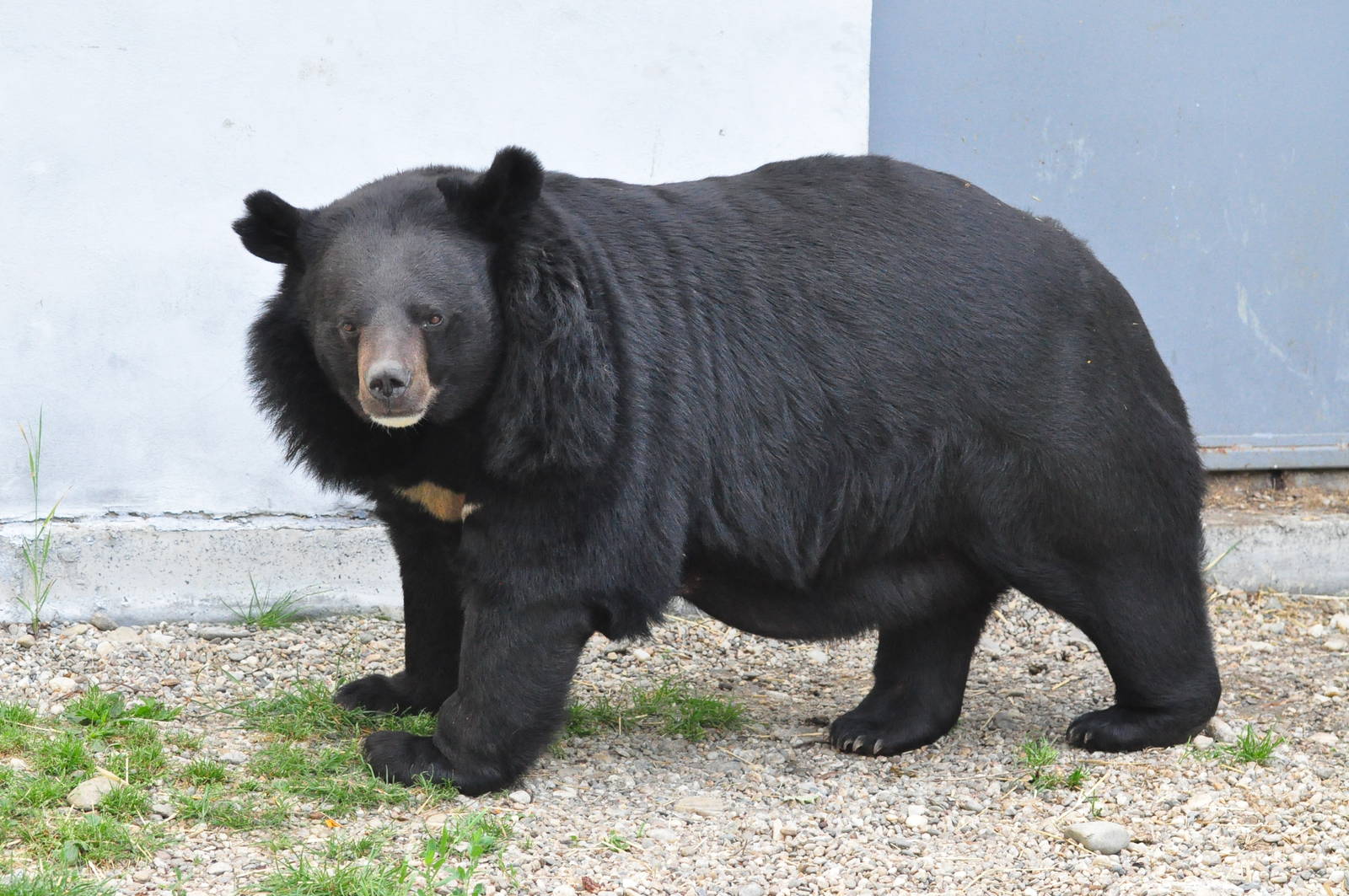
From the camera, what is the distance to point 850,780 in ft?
13.8

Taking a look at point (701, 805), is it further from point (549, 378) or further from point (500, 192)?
point (500, 192)

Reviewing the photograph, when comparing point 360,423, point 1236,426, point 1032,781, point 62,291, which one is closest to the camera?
point 360,423

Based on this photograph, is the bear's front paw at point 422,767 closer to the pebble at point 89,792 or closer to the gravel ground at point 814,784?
the gravel ground at point 814,784

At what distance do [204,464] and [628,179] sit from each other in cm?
195

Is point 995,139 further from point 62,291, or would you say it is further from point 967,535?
point 62,291

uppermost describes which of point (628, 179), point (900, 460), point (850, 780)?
point (628, 179)

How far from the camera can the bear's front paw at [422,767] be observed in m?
3.89

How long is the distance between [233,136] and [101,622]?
73.2 inches

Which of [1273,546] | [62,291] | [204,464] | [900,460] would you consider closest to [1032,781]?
[900,460]

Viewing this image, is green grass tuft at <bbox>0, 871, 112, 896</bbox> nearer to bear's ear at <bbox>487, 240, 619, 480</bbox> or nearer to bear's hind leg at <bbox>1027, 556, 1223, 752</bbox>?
bear's ear at <bbox>487, 240, 619, 480</bbox>

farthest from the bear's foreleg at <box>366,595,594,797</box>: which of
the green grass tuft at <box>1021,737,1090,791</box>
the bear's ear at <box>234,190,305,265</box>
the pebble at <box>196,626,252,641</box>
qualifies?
the pebble at <box>196,626,252,641</box>

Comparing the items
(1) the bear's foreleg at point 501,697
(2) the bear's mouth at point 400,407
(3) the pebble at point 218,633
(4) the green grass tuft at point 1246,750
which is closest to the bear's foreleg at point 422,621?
(1) the bear's foreleg at point 501,697

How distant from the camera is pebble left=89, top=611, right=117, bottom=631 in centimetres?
536

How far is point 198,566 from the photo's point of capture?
18.0ft
